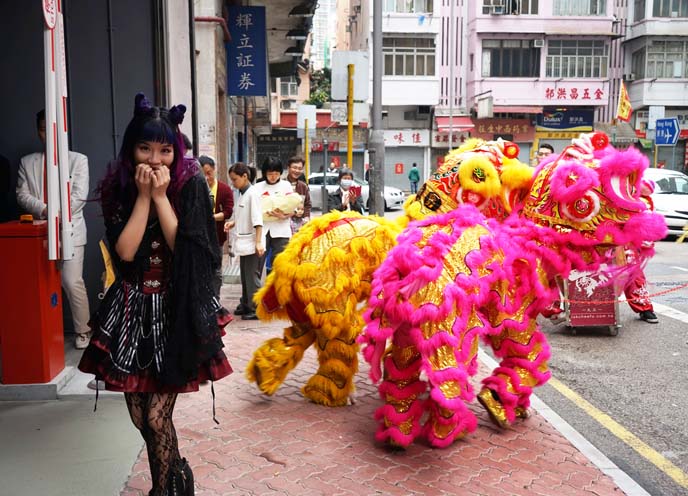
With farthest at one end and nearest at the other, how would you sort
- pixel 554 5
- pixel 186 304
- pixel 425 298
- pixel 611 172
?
1. pixel 554 5
2. pixel 611 172
3. pixel 425 298
4. pixel 186 304

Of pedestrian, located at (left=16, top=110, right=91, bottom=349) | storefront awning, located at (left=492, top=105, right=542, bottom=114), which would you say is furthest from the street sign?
pedestrian, located at (left=16, top=110, right=91, bottom=349)

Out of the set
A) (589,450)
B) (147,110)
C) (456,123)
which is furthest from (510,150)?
(456,123)

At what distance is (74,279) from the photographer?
5875 millimetres

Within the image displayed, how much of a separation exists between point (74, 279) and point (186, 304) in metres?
3.41

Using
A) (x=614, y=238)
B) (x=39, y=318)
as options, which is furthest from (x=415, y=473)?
(x=39, y=318)

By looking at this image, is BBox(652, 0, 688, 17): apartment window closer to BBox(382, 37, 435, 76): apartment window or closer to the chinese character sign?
BBox(382, 37, 435, 76): apartment window

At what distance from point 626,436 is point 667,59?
117 feet

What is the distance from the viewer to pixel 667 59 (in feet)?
116

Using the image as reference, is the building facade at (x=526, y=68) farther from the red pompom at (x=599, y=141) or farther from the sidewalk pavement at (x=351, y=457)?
the sidewalk pavement at (x=351, y=457)

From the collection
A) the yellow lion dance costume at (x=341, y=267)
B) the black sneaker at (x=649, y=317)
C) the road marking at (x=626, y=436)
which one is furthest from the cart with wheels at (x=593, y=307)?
the yellow lion dance costume at (x=341, y=267)

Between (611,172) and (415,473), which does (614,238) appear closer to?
(611,172)

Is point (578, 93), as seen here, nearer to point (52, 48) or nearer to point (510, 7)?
point (510, 7)

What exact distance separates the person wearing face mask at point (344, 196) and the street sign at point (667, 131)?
15.1 meters

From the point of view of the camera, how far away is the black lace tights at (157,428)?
9.87 ft
